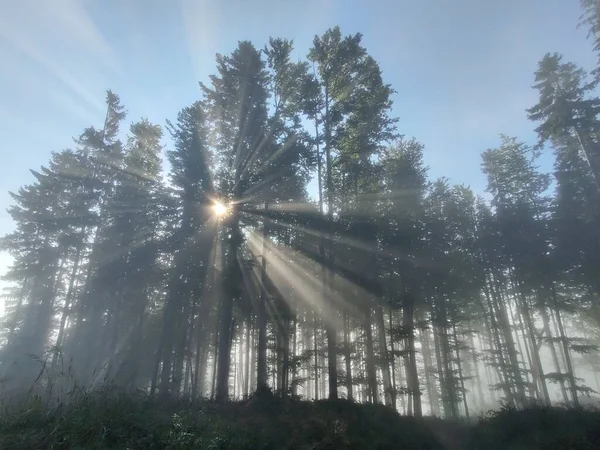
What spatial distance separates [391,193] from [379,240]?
331 centimetres

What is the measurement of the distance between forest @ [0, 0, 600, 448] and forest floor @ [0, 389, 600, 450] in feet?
6.81

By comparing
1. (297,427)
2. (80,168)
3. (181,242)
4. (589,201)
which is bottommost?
(297,427)

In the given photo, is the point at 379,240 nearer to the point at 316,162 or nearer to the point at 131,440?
the point at 316,162

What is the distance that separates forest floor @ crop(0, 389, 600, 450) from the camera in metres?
6.79

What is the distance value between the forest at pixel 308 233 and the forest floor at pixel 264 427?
2.07 m

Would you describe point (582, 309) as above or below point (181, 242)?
below

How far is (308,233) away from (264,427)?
36.9 ft

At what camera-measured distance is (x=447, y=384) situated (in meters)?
24.3

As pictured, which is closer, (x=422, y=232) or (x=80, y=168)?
(x=422, y=232)

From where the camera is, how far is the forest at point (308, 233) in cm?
2025

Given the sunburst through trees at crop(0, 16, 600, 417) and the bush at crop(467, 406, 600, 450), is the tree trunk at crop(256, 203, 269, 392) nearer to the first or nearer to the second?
the sunburst through trees at crop(0, 16, 600, 417)

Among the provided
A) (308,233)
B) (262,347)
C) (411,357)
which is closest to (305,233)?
(308,233)

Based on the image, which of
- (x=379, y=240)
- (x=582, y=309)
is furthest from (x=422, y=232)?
(x=582, y=309)

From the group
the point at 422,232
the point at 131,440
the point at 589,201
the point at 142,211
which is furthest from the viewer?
the point at 142,211
